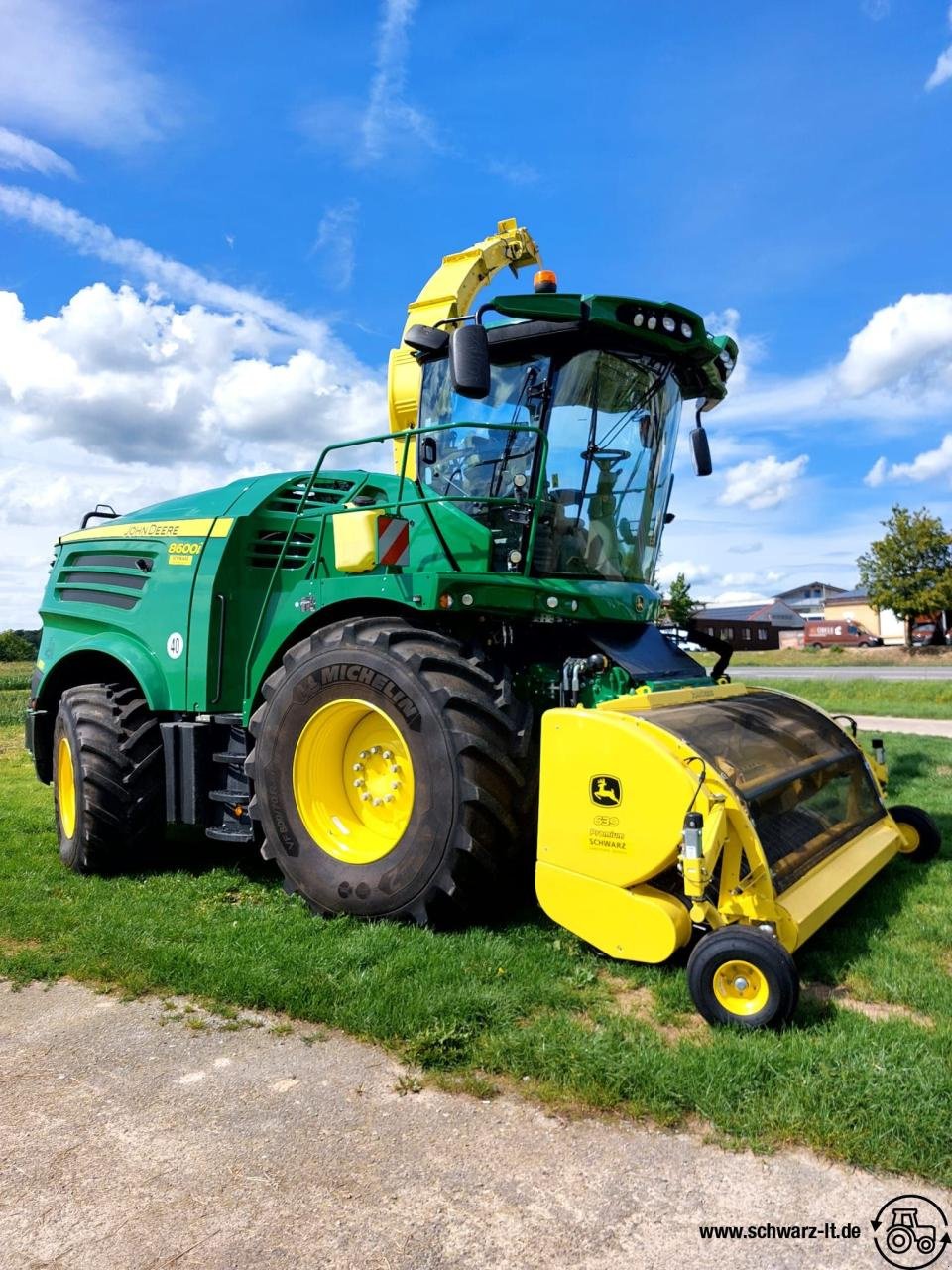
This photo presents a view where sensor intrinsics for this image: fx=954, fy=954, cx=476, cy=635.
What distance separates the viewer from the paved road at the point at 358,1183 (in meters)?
2.30

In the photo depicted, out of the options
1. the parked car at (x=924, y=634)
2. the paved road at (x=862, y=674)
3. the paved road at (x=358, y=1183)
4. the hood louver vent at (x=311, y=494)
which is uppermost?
the hood louver vent at (x=311, y=494)

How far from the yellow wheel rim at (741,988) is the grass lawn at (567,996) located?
12cm

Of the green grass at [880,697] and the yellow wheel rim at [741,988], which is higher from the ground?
the yellow wheel rim at [741,988]

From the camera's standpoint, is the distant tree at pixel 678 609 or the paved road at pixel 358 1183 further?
the distant tree at pixel 678 609

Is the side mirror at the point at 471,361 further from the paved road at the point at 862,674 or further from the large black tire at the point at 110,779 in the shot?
the paved road at the point at 862,674

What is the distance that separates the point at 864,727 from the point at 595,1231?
13.3m

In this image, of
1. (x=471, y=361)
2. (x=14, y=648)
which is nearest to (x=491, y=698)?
(x=471, y=361)

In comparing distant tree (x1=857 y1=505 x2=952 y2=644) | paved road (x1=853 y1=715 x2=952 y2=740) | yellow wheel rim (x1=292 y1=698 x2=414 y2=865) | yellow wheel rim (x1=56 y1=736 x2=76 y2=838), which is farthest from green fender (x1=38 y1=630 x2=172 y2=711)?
distant tree (x1=857 y1=505 x2=952 y2=644)

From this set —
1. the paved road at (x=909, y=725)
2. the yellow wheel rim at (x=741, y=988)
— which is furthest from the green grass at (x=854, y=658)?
the yellow wheel rim at (x=741, y=988)

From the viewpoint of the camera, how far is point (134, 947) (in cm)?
438

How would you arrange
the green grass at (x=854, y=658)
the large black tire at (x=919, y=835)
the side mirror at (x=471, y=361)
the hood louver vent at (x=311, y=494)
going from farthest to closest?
the green grass at (x=854, y=658), the hood louver vent at (x=311, y=494), the large black tire at (x=919, y=835), the side mirror at (x=471, y=361)

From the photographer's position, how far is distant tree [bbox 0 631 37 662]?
48.9 meters

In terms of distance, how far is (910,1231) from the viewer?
231 centimetres

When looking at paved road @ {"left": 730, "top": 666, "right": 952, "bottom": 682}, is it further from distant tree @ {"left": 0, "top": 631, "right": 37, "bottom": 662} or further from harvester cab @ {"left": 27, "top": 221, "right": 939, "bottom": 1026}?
distant tree @ {"left": 0, "top": 631, "right": 37, "bottom": 662}
